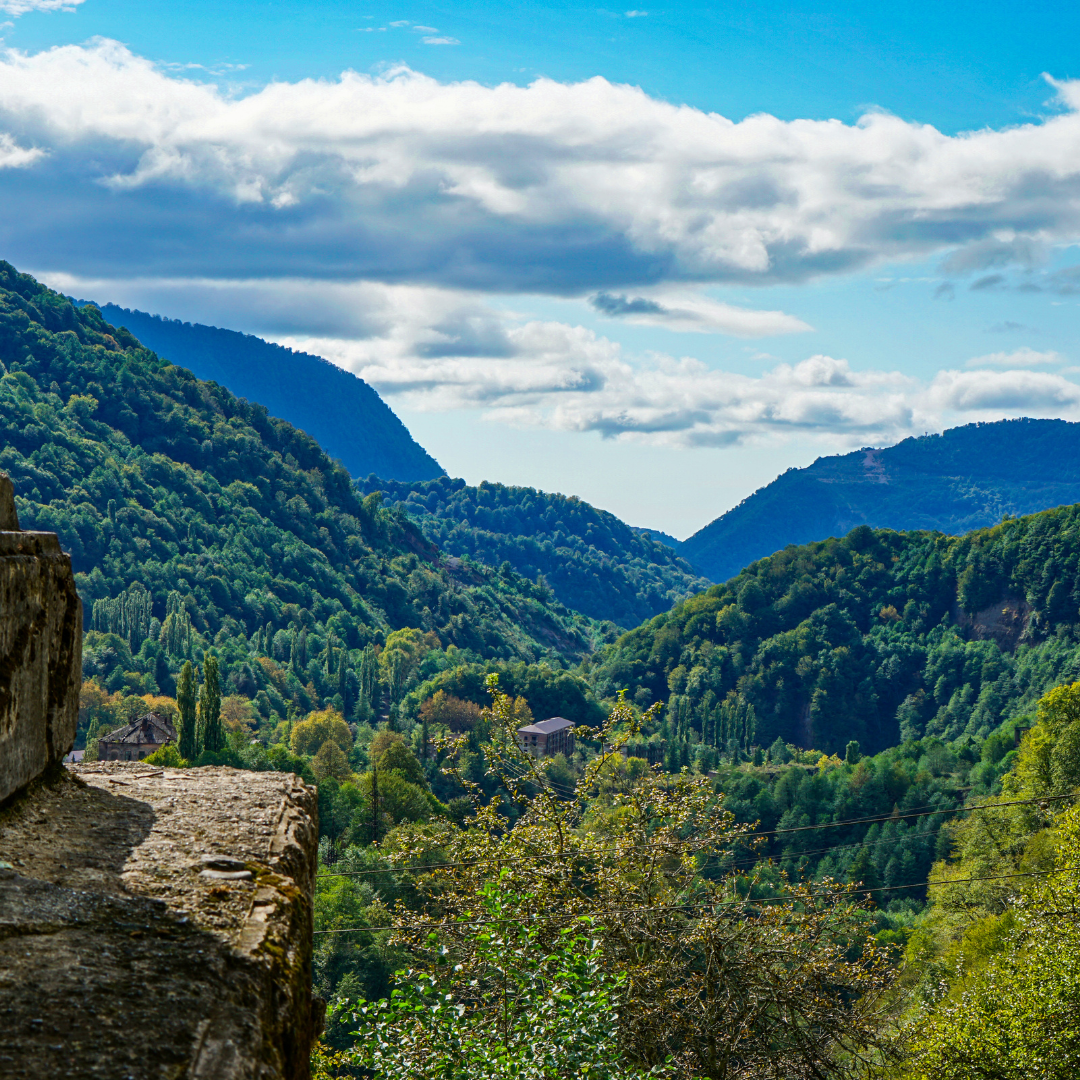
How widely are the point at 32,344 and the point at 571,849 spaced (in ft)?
634

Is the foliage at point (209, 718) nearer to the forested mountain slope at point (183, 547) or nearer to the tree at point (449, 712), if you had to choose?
the forested mountain slope at point (183, 547)

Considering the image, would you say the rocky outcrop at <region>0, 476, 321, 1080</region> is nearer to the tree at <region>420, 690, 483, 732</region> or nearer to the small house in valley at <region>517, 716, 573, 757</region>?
the tree at <region>420, 690, 483, 732</region>

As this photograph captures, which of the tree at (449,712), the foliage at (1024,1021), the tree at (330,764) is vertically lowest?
the tree at (449,712)

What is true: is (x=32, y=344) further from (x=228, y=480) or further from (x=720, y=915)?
(x=720, y=915)

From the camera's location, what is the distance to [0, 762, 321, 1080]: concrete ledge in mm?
2656

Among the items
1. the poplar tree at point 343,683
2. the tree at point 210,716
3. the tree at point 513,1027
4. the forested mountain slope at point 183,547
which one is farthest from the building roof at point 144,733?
the tree at point 513,1027

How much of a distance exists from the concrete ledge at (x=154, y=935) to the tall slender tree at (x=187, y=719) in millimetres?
59089

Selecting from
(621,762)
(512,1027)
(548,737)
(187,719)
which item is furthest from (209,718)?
(548,737)

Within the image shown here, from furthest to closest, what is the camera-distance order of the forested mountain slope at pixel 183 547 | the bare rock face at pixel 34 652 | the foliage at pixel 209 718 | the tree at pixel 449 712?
the forested mountain slope at pixel 183 547 < the tree at pixel 449 712 < the foliage at pixel 209 718 < the bare rock face at pixel 34 652

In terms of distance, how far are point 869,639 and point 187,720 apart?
12755cm

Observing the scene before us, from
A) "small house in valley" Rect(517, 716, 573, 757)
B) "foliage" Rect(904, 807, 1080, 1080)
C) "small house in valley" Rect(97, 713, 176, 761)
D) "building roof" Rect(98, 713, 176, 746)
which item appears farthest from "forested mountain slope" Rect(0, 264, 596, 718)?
"foliage" Rect(904, 807, 1080, 1080)

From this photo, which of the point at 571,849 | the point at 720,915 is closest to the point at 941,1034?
the point at 720,915

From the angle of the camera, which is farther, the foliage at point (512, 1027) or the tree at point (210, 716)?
the tree at point (210, 716)

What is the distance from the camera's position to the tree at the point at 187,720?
198ft
